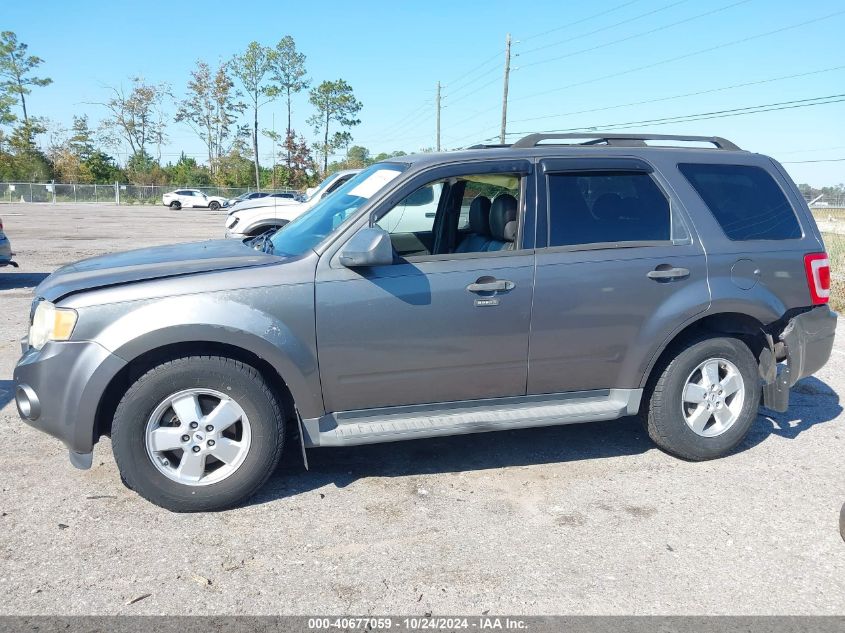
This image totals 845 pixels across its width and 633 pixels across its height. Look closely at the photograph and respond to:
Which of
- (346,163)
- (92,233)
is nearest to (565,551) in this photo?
(92,233)

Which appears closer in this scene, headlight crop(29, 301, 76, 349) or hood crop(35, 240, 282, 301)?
headlight crop(29, 301, 76, 349)

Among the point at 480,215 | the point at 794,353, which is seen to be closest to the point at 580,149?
the point at 480,215

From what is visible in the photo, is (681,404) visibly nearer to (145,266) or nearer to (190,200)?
(145,266)

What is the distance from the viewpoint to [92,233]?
23344mm

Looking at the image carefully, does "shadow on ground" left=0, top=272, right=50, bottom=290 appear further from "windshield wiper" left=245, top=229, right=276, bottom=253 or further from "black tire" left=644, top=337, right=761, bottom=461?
"black tire" left=644, top=337, right=761, bottom=461

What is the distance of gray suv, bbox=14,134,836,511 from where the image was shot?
3.74 m

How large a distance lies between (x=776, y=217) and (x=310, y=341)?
317 centimetres

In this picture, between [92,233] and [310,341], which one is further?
[92,233]

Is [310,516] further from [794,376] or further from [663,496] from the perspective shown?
[794,376]

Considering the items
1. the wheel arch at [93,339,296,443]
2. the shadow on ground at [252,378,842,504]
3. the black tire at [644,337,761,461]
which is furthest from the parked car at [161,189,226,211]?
the black tire at [644,337,761,461]

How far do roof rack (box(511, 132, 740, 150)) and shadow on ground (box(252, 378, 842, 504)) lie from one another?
6.52 feet

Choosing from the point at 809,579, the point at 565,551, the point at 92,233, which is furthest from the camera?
the point at 92,233

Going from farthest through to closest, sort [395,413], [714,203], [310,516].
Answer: [714,203], [395,413], [310,516]

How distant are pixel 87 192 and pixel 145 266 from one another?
55.1 meters
